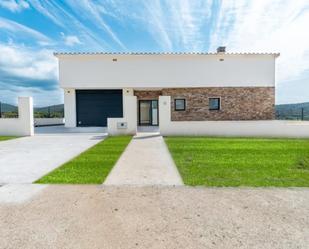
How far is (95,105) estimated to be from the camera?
18.0 metres

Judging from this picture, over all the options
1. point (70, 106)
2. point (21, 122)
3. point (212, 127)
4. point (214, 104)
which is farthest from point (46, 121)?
point (212, 127)

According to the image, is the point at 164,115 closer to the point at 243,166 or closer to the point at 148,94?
the point at 148,94

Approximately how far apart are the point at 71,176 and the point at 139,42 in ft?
47.6

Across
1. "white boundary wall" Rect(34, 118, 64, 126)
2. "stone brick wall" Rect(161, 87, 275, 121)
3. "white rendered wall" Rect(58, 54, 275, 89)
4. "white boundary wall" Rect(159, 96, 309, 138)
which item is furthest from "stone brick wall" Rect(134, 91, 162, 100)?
"white boundary wall" Rect(34, 118, 64, 126)

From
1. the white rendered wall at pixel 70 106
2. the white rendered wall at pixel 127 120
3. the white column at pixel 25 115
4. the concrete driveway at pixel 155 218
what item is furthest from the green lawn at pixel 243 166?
the white rendered wall at pixel 70 106

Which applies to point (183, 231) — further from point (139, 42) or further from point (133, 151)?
point (139, 42)

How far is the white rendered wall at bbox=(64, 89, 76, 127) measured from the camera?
17703 millimetres

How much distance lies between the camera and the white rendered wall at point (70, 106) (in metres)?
17.7

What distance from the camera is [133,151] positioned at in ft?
27.0

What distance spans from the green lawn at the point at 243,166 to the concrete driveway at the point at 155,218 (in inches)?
19.5


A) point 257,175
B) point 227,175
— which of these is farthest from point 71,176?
point 257,175

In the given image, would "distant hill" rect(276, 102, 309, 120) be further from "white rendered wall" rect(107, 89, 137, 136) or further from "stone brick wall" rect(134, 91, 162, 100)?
"white rendered wall" rect(107, 89, 137, 136)

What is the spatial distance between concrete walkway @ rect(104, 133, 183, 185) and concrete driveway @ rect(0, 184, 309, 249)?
1.47 ft

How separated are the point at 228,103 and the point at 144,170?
14.1 m
